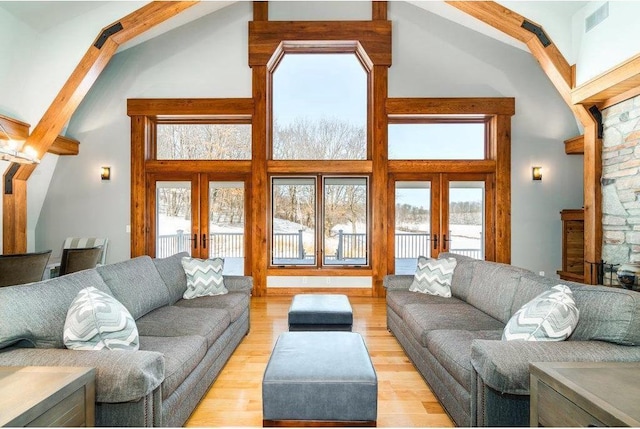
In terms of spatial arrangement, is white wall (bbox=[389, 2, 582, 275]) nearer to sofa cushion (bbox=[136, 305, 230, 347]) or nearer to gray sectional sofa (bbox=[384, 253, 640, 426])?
gray sectional sofa (bbox=[384, 253, 640, 426])

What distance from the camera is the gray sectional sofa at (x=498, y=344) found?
1649mm

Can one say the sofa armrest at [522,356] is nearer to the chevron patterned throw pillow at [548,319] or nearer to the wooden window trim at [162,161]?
the chevron patterned throw pillow at [548,319]

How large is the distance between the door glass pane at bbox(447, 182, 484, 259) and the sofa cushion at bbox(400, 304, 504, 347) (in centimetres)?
293

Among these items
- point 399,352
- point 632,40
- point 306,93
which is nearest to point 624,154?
point 632,40

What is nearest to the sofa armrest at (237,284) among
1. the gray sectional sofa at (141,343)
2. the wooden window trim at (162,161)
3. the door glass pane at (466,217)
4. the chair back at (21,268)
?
the gray sectional sofa at (141,343)

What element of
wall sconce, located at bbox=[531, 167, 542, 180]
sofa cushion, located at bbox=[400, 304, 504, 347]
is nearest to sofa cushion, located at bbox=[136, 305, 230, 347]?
sofa cushion, located at bbox=[400, 304, 504, 347]

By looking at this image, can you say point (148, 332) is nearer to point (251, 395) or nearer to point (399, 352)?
point (251, 395)

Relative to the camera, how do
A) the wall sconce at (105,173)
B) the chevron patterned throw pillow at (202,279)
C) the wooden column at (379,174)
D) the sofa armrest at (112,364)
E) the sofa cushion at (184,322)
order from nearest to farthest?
the sofa armrest at (112,364), the sofa cushion at (184,322), the chevron patterned throw pillow at (202,279), the wooden column at (379,174), the wall sconce at (105,173)

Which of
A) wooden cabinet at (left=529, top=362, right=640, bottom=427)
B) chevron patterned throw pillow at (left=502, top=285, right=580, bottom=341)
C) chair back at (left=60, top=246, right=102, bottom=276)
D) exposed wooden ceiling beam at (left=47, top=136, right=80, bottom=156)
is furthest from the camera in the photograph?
exposed wooden ceiling beam at (left=47, top=136, right=80, bottom=156)

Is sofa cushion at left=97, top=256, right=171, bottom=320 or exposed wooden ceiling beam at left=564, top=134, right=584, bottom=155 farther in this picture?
exposed wooden ceiling beam at left=564, top=134, right=584, bottom=155

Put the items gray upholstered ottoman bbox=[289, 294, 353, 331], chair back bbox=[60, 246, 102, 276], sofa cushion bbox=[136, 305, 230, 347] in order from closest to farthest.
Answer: sofa cushion bbox=[136, 305, 230, 347] < gray upholstered ottoman bbox=[289, 294, 353, 331] < chair back bbox=[60, 246, 102, 276]

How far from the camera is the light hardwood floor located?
85.9 inches

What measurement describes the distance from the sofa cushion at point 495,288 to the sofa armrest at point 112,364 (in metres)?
2.44

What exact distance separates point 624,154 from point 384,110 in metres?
3.22
